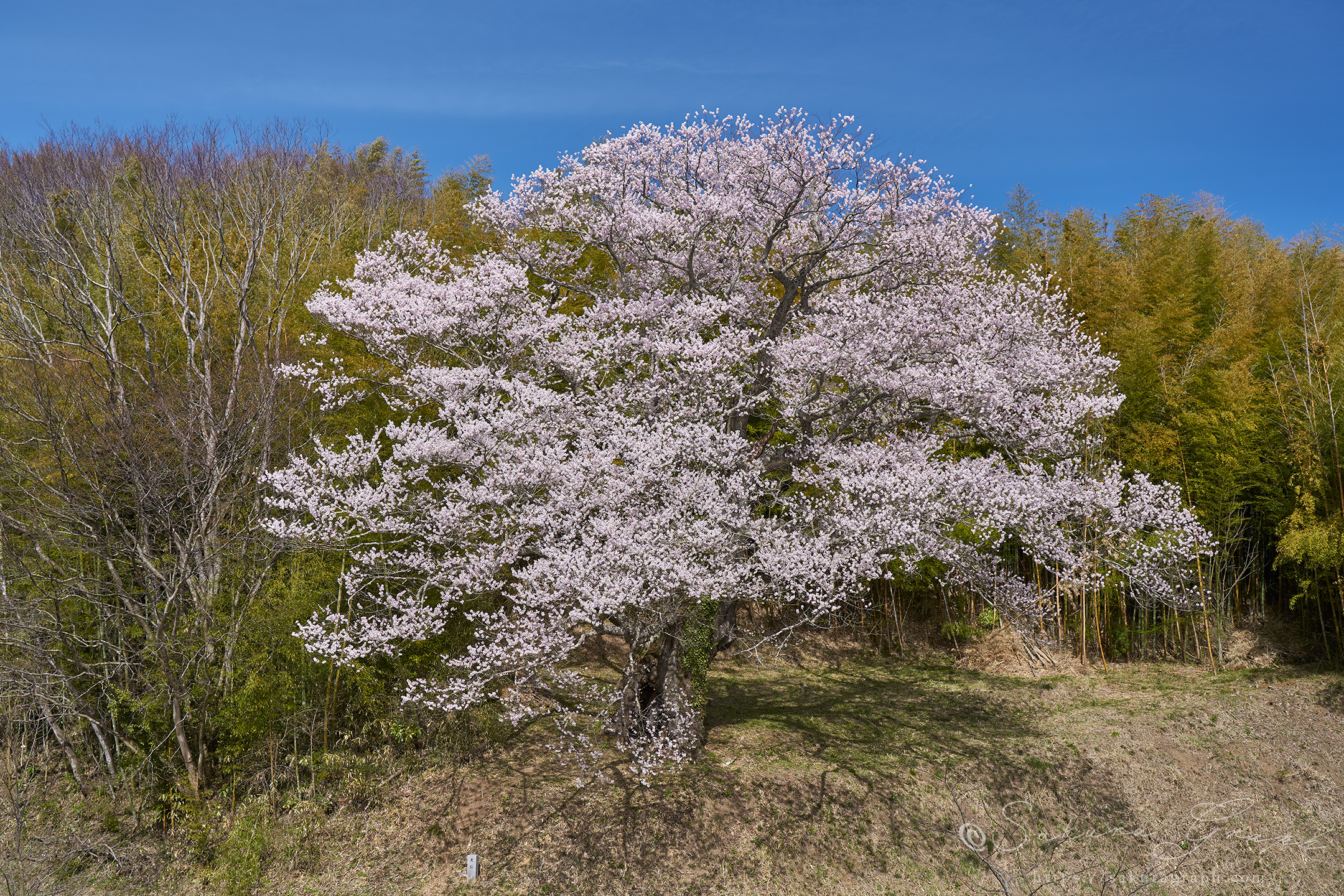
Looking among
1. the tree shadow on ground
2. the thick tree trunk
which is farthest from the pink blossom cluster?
the tree shadow on ground

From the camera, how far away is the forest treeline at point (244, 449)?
7488 millimetres

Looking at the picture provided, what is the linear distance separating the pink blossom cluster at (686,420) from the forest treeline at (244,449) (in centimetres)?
92

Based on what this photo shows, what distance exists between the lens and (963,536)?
10688 millimetres

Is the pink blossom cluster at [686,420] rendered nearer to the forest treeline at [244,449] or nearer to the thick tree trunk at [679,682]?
the thick tree trunk at [679,682]

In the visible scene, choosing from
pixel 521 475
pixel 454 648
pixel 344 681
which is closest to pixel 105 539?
pixel 344 681

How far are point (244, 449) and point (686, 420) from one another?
482 cm

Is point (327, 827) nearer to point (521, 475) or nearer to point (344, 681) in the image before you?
point (344, 681)

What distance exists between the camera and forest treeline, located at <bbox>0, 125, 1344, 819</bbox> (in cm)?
749

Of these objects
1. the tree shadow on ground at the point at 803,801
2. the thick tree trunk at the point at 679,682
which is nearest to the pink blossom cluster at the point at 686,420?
the thick tree trunk at the point at 679,682

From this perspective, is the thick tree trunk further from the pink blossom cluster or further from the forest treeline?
the forest treeline

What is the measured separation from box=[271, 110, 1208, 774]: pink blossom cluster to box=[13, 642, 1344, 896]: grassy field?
971 millimetres

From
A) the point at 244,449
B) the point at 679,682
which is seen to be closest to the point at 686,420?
the point at 679,682

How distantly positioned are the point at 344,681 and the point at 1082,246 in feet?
46.3

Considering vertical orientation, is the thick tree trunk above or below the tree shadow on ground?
above
